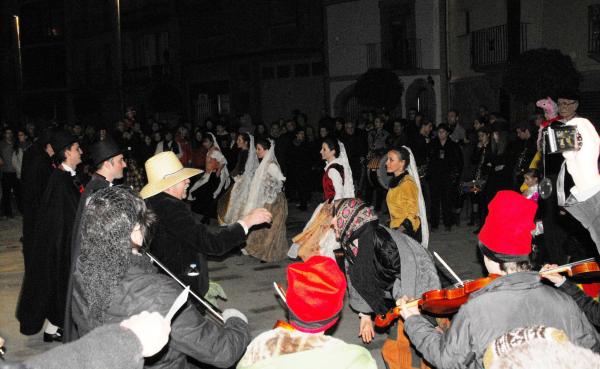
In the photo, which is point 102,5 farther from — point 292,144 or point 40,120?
point 292,144

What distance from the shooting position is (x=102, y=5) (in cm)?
4472

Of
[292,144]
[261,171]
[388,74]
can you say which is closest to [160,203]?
[261,171]

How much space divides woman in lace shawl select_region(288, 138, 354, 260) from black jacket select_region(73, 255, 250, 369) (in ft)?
15.3

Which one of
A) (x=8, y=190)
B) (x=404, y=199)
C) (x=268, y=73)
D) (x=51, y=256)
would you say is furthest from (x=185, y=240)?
(x=268, y=73)

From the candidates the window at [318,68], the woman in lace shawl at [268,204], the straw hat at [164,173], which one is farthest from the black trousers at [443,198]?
the window at [318,68]

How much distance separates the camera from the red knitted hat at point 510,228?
3312 millimetres

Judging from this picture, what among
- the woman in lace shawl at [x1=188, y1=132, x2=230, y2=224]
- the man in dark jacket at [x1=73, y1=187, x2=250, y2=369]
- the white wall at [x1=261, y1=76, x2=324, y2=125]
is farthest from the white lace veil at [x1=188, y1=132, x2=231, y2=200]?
the white wall at [x1=261, y1=76, x2=324, y2=125]

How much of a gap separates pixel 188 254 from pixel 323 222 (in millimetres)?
3502

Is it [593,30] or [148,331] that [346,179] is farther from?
[593,30]

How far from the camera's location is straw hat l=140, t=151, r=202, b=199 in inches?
203

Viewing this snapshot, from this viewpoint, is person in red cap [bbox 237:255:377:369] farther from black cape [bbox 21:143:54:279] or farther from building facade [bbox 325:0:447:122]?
building facade [bbox 325:0:447:122]

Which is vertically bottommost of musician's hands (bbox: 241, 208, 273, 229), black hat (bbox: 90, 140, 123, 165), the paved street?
the paved street

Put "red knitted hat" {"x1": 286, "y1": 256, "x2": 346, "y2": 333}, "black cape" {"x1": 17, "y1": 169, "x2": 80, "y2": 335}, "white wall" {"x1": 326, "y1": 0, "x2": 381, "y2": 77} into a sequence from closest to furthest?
"red knitted hat" {"x1": 286, "y1": 256, "x2": 346, "y2": 333}
"black cape" {"x1": 17, "y1": 169, "x2": 80, "y2": 335}
"white wall" {"x1": 326, "y1": 0, "x2": 381, "y2": 77}

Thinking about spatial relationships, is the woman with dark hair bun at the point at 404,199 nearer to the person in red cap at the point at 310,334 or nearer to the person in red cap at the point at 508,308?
the person in red cap at the point at 508,308
